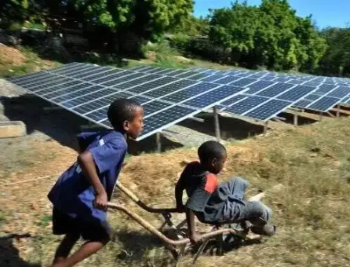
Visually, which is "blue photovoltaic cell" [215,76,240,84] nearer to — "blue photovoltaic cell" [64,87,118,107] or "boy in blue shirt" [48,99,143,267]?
"blue photovoltaic cell" [64,87,118,107]

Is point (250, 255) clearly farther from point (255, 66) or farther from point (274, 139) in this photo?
point (255, 66)

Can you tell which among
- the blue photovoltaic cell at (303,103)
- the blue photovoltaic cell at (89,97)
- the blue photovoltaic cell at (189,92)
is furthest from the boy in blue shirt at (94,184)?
the blue photovoltaic cell at (303,103)

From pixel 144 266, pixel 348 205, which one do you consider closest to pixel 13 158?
pixel 144 266

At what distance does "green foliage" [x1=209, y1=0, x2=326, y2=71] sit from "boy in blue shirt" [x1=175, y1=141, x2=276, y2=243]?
81.1ft

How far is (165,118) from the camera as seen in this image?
8266 mm

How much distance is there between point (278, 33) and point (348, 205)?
2669 centimetres

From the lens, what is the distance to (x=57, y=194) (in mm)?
3479

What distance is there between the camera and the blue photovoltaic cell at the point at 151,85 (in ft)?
34.3

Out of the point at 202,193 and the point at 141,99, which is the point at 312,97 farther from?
the point at 202,193

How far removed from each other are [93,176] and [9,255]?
1.78 m

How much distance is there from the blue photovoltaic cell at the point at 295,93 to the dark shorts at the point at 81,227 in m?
8.42

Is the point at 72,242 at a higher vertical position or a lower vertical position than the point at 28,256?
higher

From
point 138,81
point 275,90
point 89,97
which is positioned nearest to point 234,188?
point 89,97

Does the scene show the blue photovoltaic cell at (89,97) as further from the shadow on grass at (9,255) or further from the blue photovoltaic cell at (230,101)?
the shadow on grass at (9,255)
